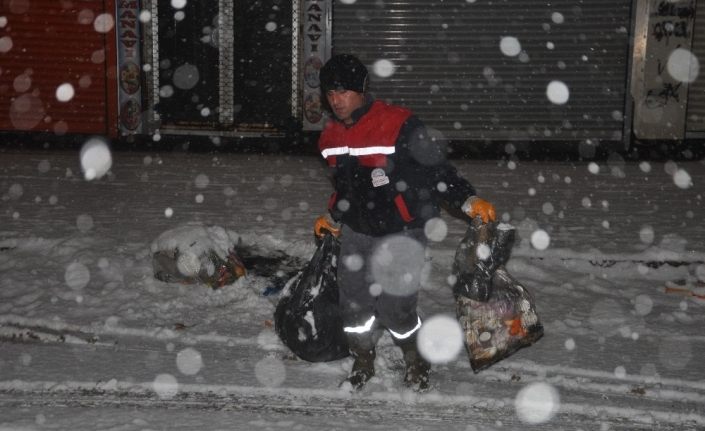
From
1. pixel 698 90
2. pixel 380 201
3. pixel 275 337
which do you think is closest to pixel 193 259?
pixel 275 337

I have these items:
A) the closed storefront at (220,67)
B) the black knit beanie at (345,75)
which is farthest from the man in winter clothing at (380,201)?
the closed storefront at (220,67)

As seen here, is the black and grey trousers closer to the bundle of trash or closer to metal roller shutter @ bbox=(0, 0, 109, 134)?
the bundle of trash

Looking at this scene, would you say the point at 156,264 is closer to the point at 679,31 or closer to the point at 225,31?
the point at 225,31

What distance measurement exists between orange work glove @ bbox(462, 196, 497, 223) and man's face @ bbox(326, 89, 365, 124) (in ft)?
2.24

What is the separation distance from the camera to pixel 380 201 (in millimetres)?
3326

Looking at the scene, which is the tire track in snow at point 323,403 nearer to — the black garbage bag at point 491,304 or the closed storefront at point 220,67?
the black garbage bag at point 491,304

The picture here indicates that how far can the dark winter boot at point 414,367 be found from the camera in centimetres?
358

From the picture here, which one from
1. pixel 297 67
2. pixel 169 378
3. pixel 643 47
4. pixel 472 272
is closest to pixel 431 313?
pixel 472 272

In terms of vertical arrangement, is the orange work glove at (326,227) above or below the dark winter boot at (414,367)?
above

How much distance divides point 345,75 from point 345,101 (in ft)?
0.40

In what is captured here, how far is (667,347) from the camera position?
421cm

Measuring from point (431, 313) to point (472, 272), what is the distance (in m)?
1.23

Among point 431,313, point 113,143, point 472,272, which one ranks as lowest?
point 113,143

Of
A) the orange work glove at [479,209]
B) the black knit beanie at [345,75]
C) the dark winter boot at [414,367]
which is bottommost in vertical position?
the dark winter boot at [414,367]
